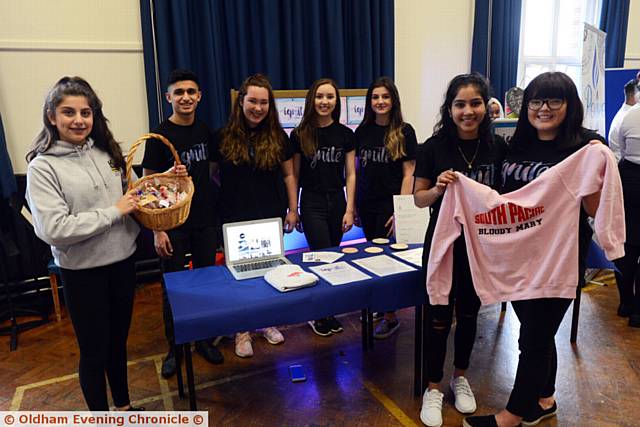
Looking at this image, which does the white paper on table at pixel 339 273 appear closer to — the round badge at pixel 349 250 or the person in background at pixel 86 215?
the round badge at pixel 349 250

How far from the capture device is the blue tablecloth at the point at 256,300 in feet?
5.68

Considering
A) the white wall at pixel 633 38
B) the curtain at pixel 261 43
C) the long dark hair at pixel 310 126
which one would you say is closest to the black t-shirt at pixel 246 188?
the long dark hair at pixel 310 126

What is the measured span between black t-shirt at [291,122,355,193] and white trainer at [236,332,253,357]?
0.94m

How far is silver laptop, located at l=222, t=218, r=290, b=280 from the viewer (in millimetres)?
2151

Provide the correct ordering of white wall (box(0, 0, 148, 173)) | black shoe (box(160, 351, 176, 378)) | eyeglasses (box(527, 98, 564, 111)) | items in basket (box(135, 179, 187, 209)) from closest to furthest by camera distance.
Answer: eyeglasses (box(527, 98, 564, 111))
items in basket (box(135, 179, 187, 209))
black shoe (box(160, 351, 176, 378))
white wall (box(0, 0, 148, 173))

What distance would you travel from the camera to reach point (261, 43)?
13.4 feet

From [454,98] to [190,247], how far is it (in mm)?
1489

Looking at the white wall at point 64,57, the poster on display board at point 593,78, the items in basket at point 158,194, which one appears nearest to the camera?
the items in basket at point 158,194

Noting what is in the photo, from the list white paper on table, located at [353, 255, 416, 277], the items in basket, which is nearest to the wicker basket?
the items in basket

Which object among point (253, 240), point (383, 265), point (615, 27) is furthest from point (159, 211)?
point (615, 27)

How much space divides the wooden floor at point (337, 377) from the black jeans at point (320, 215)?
65 centimetres

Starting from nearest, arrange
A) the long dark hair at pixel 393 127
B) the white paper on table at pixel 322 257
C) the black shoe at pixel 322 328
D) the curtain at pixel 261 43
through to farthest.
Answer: the white paper on table at pixel 322 257 < the long dark hair at pixel 393 127 < the black shoe at pixel 322 328 < the curtain at pixel 261 43

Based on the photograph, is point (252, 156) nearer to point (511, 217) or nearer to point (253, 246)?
point (253, 246)

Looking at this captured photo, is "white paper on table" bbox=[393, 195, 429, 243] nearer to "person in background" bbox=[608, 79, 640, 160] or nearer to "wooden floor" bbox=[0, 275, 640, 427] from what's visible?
"wooden floor" bbox=[0, 275, 640, 427]
